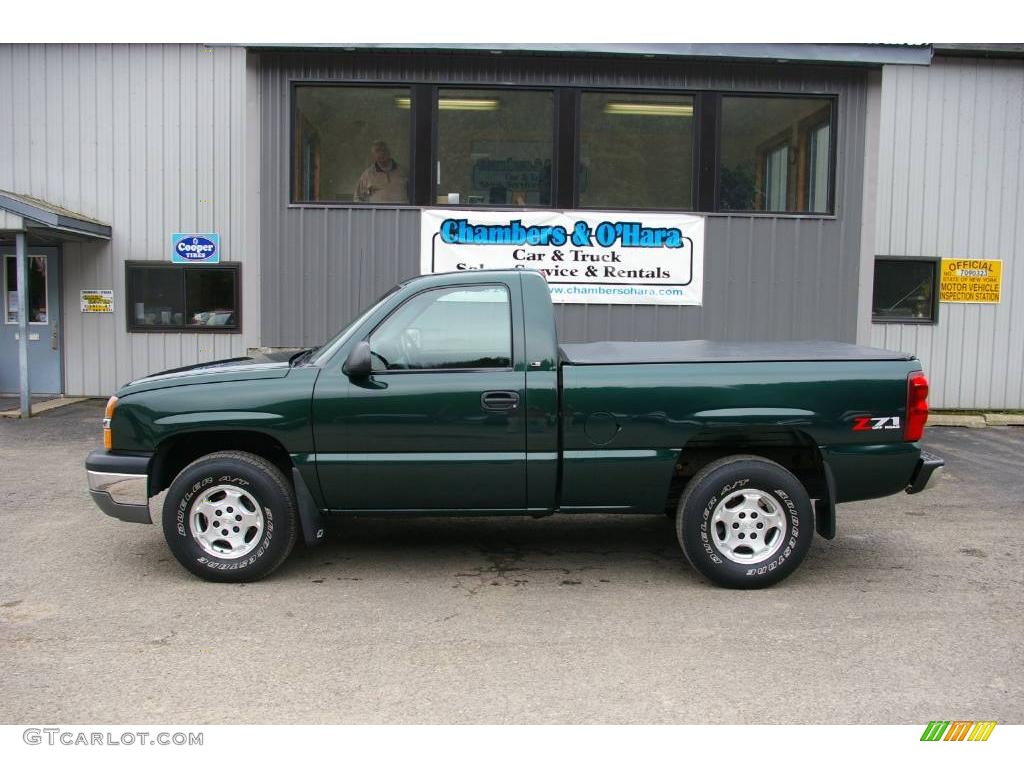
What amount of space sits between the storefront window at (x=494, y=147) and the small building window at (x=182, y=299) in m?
3.91

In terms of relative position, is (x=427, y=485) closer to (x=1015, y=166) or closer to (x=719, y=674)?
(x=719, y=674)

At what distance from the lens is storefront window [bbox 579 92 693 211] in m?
11.1

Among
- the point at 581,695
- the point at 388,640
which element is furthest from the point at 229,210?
the point at 581,695

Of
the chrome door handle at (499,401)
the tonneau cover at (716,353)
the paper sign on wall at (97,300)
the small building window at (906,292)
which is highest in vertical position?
the small building window at (906,292)

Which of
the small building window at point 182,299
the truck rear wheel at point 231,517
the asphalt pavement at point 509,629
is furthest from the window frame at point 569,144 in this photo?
the truck rear wheel at point 231,517

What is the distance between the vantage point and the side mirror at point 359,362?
5.12 m

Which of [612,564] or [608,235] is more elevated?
[608,235]

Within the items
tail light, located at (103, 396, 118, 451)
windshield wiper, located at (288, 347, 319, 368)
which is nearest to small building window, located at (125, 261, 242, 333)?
windshield wiper, located at (288, 347, 319, 368)

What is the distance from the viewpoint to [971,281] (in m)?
12.9

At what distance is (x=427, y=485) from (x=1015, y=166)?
11.4m

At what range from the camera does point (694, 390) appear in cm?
523

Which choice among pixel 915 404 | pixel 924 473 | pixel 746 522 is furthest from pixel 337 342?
pixel 924 473

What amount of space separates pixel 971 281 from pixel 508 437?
1029cm

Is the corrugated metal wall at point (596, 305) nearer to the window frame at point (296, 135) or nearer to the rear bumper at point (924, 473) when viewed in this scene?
the window frame at point (296, 135)
